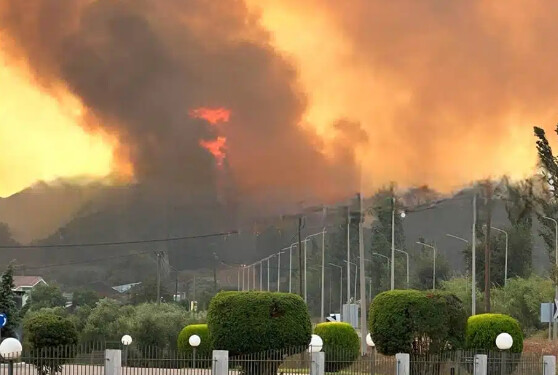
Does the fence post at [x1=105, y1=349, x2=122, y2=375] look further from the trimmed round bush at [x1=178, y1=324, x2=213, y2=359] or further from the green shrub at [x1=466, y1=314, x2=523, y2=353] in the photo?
the trimmed round bush at [x1=178, y1=324, x2=213, y2=359]

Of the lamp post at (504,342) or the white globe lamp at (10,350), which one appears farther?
the lamp post at (504,342)

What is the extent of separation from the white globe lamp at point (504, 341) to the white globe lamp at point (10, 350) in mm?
14493

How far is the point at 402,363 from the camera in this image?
1034 inches

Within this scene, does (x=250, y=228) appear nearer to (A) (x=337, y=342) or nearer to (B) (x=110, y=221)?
(B) (x=110, y=221)

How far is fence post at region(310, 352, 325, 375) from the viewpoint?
79.8 feet

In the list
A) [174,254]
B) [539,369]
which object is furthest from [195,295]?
[539,369]

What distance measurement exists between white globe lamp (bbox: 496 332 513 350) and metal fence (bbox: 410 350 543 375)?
209mm

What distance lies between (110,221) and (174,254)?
10544 mm

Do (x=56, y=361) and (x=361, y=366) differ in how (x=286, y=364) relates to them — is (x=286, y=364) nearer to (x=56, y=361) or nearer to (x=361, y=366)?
(x=361, y=366)

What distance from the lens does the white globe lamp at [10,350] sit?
22422 millimetres

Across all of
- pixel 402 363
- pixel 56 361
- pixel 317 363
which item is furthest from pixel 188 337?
pixel 317 363

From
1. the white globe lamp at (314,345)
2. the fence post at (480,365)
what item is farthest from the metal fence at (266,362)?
the fence post at (480,365)

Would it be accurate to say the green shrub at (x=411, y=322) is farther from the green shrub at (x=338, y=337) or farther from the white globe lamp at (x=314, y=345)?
the green shrub at (x=338, y=337)

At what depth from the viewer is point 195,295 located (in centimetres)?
8888
